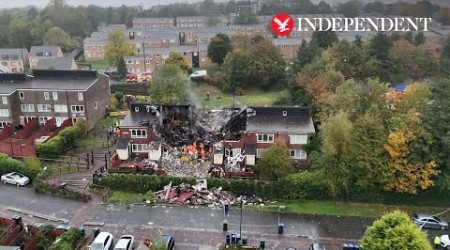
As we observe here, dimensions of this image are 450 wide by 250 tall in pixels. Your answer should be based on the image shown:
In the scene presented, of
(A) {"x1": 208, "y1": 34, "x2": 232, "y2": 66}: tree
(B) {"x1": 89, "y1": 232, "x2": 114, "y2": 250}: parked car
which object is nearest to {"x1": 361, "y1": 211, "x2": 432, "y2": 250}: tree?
(B) {"x1": 89, "y1": 232, "x2": 114, "y2": 250}: parked car

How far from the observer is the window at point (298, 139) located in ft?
133

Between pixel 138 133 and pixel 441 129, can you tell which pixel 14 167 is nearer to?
pixel 138 133

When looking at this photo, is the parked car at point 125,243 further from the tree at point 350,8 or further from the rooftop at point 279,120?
the tree at point 350,8

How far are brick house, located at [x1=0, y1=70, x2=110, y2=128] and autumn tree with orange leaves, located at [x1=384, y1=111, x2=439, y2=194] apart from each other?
105 feet

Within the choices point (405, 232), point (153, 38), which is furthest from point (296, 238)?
point (153, 38)

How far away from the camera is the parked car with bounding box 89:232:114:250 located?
96.1 ft

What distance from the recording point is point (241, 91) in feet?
224

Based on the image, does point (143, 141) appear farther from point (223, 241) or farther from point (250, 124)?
point (223, 241)

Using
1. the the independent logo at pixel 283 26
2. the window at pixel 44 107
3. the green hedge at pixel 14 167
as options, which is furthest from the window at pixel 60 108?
the the independent logo at pixel 283 26

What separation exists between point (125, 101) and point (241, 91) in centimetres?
1744

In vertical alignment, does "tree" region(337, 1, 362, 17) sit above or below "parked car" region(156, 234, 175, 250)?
above

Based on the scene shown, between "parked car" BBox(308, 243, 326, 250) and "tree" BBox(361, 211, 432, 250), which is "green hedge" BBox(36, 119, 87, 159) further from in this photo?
"tree" BBox(361, 211, 432, 250)

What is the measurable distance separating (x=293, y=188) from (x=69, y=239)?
17.4 m

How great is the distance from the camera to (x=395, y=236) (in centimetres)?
2517
